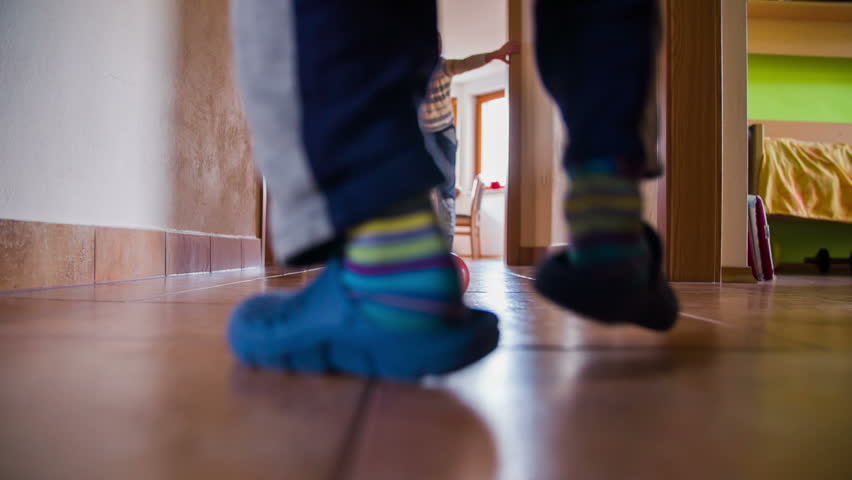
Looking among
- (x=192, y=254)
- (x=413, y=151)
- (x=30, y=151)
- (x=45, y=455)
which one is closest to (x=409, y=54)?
(x=413, y=151)

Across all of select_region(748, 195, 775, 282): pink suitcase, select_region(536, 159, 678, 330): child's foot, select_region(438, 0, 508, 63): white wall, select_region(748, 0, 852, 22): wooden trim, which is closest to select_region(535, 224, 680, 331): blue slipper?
select_region(536, 159, 678, 330): child's foot

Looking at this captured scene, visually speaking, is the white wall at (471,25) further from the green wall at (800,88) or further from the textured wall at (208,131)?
the textured wall at (208,131)

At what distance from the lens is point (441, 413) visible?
27 centimetres

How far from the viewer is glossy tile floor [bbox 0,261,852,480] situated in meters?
0.21

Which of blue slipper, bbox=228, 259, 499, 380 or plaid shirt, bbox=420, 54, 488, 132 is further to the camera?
plaid shirt, bbox=420, 54, 488, 132

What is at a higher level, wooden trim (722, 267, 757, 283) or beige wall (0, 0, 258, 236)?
beige wall (0, 0, 258, 236)

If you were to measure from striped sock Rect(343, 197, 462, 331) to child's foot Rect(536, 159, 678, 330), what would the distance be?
130 millimetres

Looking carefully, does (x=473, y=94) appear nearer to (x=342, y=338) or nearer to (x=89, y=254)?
(x=89, y=254)

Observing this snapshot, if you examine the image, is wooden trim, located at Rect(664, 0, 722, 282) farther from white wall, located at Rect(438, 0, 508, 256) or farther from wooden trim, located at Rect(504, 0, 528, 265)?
white wall, located at Rect(438, 0, 508, 256)

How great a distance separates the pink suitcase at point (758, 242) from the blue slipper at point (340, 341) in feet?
5.84

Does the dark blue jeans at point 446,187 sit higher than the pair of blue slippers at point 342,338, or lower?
higher

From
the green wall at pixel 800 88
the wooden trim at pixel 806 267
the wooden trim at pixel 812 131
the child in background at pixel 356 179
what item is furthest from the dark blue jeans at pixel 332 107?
the green wall at pixel 800 88

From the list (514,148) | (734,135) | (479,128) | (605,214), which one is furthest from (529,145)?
(479,128)

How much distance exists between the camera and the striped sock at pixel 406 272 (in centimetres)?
34
